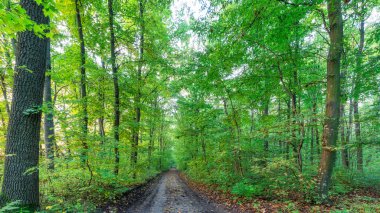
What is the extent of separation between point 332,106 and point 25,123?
8369 mm

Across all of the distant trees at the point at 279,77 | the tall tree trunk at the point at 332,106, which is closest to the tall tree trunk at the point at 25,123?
the distant trees at the point at 279,77

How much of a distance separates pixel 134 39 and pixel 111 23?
157 centimetres

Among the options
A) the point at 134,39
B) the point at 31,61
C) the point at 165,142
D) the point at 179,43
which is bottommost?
the point at 165,142

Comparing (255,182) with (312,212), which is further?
(255,182)

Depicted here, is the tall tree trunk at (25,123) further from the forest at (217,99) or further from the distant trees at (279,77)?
the distant trees at (279,77)

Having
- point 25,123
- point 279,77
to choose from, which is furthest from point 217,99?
point 25,123

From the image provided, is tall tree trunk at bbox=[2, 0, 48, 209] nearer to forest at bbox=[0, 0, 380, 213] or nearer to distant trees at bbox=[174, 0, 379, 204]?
forest at bbox=[0, 0, 380, 213]

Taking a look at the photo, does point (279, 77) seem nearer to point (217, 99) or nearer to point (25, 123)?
point (217, 99)

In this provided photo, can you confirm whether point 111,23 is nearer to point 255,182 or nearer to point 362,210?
point 255,182

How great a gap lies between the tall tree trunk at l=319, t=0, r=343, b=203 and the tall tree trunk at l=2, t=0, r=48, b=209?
7.87 m

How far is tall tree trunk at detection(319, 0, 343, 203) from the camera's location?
5.23 meters

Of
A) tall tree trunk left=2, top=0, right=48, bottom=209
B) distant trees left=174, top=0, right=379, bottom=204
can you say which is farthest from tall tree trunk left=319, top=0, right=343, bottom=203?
tall tree trunk left=2, top=0, right=48, bottom=209

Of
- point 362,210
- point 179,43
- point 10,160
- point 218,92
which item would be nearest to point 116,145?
point 10,160

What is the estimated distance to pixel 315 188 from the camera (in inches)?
220
